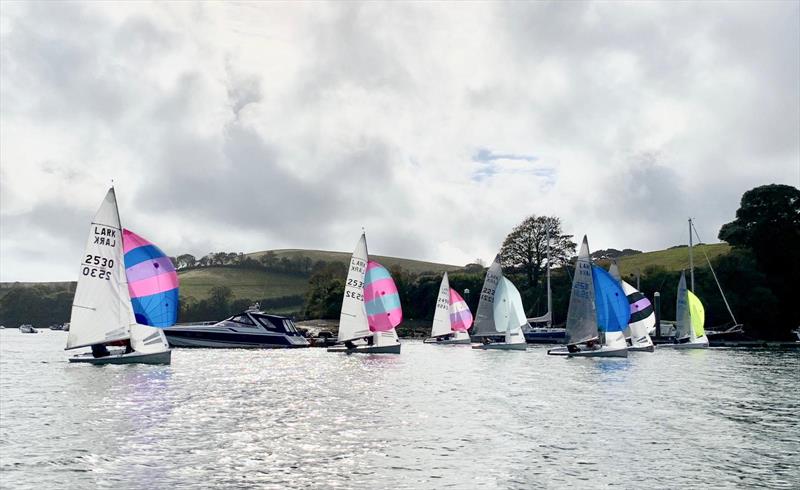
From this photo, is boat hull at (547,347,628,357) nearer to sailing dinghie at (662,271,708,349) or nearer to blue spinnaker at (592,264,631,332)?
blue spinnaker at (592,264,631,332)

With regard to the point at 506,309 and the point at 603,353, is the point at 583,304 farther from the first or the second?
the point at 506,309

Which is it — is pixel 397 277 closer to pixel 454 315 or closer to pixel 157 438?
pixel 454 315

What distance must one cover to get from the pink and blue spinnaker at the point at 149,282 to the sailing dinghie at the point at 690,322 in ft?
238

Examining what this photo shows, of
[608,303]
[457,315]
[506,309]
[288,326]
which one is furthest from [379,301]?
[457,315]

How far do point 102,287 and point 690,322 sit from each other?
8120 cm

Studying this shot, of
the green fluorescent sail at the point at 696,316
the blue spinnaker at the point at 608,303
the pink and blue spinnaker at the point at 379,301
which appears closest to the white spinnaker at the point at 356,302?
the pink and blue spinnaker at the point at 379,301

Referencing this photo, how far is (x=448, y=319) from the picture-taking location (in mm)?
123312

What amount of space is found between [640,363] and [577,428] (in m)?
45.1

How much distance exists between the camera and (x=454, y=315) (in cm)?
12544

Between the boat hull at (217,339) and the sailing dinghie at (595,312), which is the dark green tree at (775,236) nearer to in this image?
the sailing dinghie at (595,312)

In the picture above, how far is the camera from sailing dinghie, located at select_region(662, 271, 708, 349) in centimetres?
10838

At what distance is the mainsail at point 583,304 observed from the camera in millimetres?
77500

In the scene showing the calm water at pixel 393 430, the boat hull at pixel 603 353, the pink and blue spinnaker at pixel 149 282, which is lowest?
the calm water at pixel 393 430

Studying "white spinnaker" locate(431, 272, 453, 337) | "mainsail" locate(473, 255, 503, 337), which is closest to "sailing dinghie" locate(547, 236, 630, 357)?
"mainsail" locate(473, 255, 503, 337)
